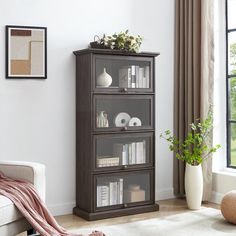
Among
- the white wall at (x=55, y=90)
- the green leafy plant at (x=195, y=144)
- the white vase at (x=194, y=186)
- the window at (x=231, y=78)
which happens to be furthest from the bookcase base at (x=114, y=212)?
the window at (x=231, y=78)

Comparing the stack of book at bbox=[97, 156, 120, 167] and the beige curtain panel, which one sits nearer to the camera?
the stack of book at bbox=[97, 156, 120, 167]

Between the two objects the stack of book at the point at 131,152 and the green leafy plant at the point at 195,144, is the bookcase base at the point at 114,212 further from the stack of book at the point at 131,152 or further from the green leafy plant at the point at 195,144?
the green leafy plant at the point at 195,144

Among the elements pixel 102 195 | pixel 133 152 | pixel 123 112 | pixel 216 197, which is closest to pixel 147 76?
pixel 123 112

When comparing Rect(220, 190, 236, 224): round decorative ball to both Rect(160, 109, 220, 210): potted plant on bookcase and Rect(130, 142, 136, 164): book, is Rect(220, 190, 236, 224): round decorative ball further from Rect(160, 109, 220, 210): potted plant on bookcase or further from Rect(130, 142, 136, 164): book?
Rect(130, 142, 136, 164): book

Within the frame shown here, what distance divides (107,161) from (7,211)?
1.52 meters

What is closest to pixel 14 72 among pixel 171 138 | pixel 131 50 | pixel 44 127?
pixel 44 127

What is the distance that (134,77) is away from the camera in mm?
4977

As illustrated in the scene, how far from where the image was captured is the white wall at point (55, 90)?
462 centimetres

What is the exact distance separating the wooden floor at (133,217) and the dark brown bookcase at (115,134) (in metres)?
0.08

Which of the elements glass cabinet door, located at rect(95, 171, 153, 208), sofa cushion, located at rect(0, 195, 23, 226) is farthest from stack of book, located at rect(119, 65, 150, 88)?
sofa cushion, located at rect(0, 195, 23, 226)

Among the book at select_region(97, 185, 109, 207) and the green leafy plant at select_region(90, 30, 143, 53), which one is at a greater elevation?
the green leafy plant at select_region(90, 30, 143, 53)

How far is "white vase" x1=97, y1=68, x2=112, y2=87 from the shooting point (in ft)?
15.6

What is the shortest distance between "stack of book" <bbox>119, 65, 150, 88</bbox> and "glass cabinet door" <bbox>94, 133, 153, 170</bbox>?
1.65 ft

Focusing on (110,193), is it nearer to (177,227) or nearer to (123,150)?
(123,150)
